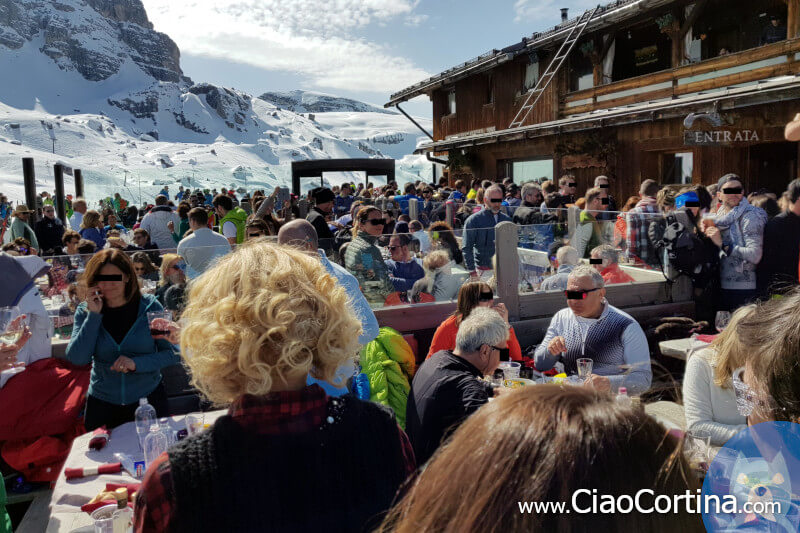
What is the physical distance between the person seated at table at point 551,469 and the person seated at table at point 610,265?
23.1ft

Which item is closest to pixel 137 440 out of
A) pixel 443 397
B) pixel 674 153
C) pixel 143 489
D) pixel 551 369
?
pixel 443 397

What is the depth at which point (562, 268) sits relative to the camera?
7.34 meters

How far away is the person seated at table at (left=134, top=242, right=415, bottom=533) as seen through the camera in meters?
1.38

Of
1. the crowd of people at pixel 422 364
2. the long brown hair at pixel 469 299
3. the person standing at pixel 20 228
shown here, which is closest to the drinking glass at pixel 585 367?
the crowd of people at pixel 422 364

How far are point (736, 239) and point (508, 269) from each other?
8.09 feet

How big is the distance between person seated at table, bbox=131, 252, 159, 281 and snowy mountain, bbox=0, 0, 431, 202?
1854 centimetres

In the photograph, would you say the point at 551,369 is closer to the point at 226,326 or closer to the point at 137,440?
the point at 137,440

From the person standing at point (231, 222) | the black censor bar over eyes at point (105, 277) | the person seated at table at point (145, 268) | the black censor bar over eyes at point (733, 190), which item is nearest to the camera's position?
the black censor bar over eyes at point (105, 277)

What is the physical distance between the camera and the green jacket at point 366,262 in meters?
6.37

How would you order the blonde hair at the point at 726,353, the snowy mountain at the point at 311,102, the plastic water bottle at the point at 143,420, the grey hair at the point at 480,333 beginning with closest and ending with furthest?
the blonde hair at the point at 726,353, the plastic water bottle at the point at 143,420, the grey hair at the point at 480,333, the snowy mountain at the point at 311,102

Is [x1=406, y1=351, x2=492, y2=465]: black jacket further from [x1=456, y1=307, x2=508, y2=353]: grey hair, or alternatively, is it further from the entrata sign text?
the entrata sign text

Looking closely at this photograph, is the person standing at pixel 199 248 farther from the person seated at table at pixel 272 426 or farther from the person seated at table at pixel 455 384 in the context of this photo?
the person seated at table at pixel 272 426

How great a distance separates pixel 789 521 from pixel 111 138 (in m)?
70.1

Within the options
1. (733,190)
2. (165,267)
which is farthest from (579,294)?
(165,267)
